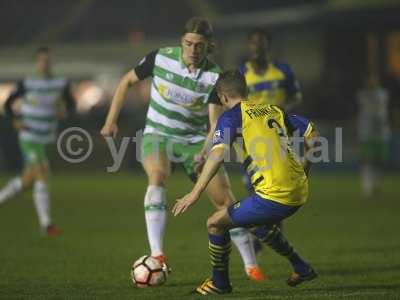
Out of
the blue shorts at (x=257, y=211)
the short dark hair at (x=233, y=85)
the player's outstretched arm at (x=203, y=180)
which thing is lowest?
the blue shorts at (x=257, y=211)

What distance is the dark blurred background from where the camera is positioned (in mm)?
31688

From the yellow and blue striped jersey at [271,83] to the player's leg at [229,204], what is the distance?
2.22 metres

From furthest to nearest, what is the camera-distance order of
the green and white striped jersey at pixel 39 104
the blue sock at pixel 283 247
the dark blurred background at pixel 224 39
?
the dark blurred background at pixel 224 39 → the green and white striped jersey at pixel 39 104 → the blue sock at pixel 283 247

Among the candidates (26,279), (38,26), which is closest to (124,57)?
(38,26)

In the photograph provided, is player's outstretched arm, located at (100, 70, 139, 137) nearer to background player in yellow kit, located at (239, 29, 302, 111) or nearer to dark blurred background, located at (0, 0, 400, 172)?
background player in yellow kit, located at (239, 29, 302, 111)

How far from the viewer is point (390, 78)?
31969 millimetres

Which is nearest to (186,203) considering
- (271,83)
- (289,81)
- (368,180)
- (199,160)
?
(199,160)

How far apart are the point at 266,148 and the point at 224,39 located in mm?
25451

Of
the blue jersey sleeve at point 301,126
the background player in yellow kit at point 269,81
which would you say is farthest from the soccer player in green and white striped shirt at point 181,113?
the background player in yellow kit at point 269,81

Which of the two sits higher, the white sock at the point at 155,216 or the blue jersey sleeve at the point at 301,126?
the blue jersey sleeve at the point at 301,126

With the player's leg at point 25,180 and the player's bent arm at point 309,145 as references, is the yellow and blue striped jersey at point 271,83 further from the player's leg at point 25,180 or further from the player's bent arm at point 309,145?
the player's leg at point 25,180

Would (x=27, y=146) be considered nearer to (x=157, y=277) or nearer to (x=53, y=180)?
(x=157, y=277)

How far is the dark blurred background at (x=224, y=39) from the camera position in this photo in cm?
3169

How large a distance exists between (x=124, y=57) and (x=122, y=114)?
7357mm
